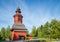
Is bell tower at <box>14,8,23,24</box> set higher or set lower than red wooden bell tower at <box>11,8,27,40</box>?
higher

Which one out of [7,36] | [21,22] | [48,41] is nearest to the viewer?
[48,41]

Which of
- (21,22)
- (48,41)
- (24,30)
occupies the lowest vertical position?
(48,41)

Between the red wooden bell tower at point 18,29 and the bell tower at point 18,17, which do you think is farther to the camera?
the bell tower at point 18,17

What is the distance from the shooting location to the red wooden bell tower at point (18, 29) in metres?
38.9

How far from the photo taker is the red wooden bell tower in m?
38.9

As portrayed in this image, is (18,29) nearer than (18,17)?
Yes

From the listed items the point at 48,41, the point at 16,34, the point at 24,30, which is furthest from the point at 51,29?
the point at 48,41

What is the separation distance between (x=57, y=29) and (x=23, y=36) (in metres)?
10.0

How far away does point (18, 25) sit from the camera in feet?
133

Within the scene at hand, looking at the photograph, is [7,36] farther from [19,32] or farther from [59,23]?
[59,23]

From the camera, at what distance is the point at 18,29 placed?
3931 centimetres

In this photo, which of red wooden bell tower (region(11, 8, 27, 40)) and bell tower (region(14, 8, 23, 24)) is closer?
red wooden bell tower (region(11, 8, 27, 40))

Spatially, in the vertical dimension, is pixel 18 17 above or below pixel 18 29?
above

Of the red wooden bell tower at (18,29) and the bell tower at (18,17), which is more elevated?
the bell tower at (18,17)
